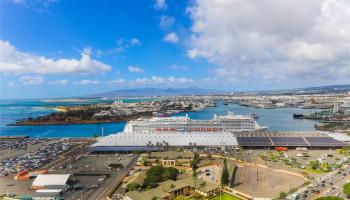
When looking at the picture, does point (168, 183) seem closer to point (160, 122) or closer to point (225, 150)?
point (225, 150)

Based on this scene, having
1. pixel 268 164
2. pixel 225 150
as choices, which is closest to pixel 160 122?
pixel 225 150

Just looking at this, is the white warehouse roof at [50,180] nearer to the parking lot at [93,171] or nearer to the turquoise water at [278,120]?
the parking lot at [93,171]

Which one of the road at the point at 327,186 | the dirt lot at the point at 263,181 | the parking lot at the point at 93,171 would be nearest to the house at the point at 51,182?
the parking lot at the point at 93,171

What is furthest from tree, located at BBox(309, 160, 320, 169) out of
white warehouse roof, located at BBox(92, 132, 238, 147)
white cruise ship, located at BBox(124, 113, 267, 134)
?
white cruise ship, located at BBox(124, 113, 267, 134)

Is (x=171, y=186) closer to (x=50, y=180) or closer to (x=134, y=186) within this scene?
(x=134, y=186)

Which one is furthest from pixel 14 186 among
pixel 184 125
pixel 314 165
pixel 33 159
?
pixel 314 165

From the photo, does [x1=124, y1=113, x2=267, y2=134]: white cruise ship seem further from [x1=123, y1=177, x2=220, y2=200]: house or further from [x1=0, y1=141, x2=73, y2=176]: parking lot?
[x1=123, y1=177, x2=220, y2=200]: house
